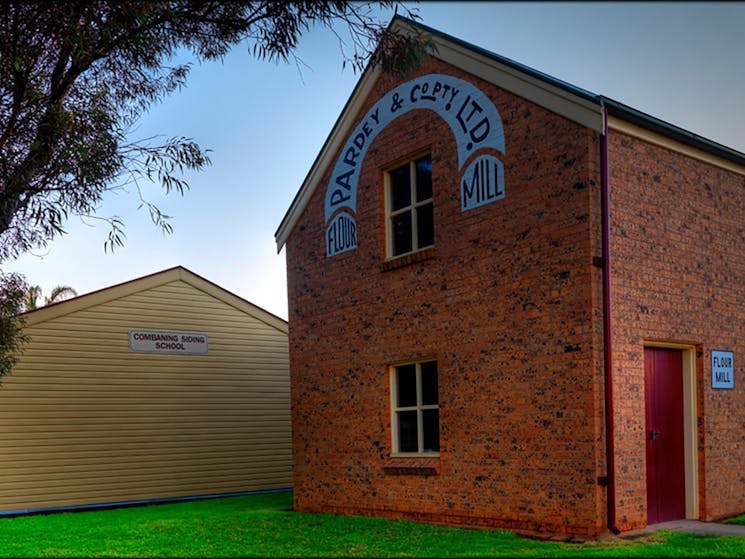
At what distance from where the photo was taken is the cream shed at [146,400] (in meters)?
16.1

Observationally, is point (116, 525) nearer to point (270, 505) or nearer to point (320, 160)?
point (270, 505)

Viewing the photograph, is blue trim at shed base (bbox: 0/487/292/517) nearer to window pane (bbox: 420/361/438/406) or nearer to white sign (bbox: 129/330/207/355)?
white sign (bbox: 129/330/207/355)

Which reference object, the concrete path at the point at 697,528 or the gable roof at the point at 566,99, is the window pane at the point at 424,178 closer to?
the gable roof at the point at 566,99

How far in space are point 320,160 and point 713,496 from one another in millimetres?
8457

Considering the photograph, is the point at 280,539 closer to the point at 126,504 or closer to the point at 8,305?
the point at 8,305

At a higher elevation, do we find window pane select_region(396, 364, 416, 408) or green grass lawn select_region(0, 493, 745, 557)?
window pane select_region(396, 364, 416, 408)

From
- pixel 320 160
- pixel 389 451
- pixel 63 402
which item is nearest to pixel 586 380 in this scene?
pixel 389 451

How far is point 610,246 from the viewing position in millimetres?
9688

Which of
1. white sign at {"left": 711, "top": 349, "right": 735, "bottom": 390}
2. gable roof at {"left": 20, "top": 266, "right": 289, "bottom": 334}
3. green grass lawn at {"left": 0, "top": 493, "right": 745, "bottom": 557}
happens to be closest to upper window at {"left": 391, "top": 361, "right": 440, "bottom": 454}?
green grass lawn at {"left": 0, "top": 493, "right": 745, "bottom": 557}

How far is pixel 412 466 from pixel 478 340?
2296mm

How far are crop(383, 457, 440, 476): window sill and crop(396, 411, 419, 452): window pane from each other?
19 cm

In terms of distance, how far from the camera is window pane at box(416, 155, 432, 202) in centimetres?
1212

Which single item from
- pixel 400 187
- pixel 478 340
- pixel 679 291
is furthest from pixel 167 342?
pixel 679 291

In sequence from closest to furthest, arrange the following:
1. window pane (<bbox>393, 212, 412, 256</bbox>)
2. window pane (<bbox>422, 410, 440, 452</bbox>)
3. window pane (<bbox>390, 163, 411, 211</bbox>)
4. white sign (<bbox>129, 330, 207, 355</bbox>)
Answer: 1. window pane (<bbox>422, 410, 440, 452</bbox>)
2. window pane (<bbox>393, 212, 412, 256</bbox>)
3. window pane (<bbox>390, 163, 411, 211</bbox>)
4. white sign (<bbox>129, 330, 207, 355</bbox>)
